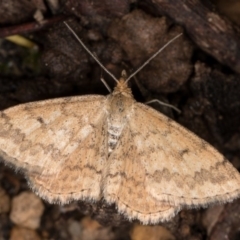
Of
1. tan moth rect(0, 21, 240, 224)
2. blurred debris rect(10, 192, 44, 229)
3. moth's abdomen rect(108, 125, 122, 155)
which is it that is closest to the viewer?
tan moth rect(0, 21, 240, 224)

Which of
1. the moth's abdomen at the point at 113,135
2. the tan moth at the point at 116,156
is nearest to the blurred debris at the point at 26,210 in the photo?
the tan moth at the point at 116,156

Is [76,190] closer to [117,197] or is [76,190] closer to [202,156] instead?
[117,197]

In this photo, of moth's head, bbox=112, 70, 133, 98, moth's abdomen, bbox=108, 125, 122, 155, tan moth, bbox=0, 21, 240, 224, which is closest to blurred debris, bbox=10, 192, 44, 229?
tan moth, bbox=0, 21, 240, 224

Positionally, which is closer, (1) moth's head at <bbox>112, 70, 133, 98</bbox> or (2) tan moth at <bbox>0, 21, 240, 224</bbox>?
(2) tan moth at <bbox>0, 21, 240, 224</bbox>

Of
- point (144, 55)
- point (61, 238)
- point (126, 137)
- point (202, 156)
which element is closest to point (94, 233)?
point (61, 238)

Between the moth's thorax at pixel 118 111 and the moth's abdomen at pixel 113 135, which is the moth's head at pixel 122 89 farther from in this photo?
the moth's abdomen at pixel 113 135

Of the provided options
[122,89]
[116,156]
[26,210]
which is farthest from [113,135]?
[26,210]

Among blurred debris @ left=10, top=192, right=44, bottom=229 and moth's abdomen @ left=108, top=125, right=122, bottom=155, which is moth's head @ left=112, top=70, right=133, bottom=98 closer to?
moth's abdomen @ left=108, top=125, right=122, bottom=155
